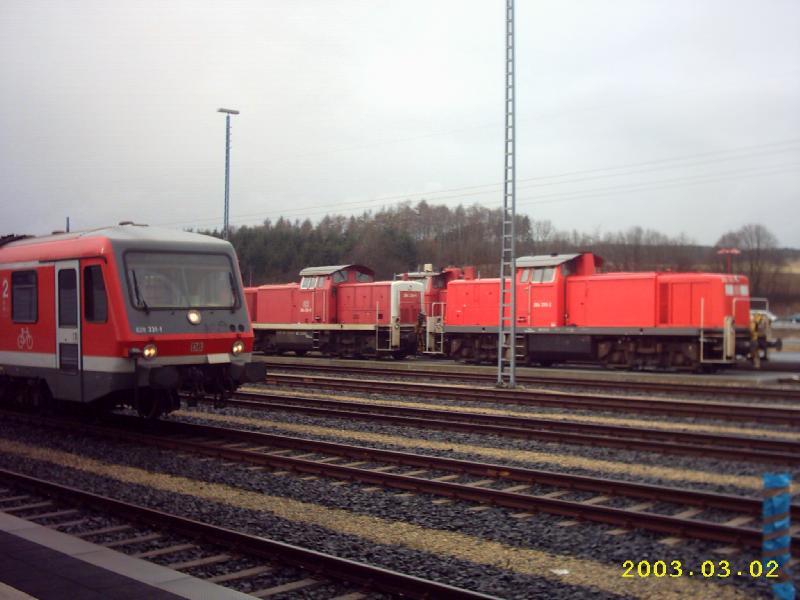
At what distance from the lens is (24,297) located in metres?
12.5

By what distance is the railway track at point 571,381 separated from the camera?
53.8ft

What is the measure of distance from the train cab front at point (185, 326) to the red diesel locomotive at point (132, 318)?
2 cm

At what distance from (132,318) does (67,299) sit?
1648 mm

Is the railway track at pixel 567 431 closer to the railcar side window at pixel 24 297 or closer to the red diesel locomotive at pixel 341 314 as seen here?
the railcar side window at pixel 24 297

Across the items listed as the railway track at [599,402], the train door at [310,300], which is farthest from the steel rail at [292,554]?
the train door at [310,300]

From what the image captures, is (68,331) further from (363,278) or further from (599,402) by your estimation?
(363,278)

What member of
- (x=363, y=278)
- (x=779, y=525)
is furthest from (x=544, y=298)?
(x=779, y=525)

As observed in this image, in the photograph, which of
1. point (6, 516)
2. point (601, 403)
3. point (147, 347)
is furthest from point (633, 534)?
point (601, 403)

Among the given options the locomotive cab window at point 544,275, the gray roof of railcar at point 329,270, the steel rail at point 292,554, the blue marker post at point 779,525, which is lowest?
the steel rail at point 292,554

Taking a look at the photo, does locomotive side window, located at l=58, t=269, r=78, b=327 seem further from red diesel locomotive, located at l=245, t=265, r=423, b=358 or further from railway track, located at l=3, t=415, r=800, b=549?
red diesel locomotive, located at l=245, t=265, r=423, b=358

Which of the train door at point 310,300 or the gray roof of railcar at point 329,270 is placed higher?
the gray roof of railcar at point 329,270

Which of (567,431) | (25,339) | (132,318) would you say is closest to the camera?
(132,318)

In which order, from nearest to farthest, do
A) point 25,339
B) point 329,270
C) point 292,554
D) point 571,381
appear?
point 292,554, point 25,339, point 571,381, point 329,270

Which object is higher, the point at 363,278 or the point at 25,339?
the point at 363,278
